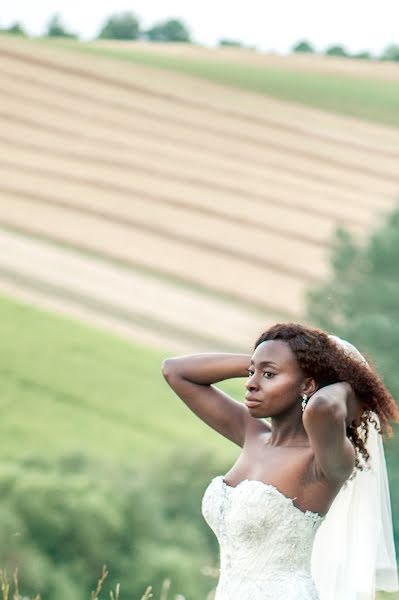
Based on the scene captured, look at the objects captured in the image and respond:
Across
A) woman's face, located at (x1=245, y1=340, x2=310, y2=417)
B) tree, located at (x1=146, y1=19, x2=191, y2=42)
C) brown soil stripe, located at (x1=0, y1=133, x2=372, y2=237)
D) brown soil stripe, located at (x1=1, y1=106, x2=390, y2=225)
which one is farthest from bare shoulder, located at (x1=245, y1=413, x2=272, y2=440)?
tree, located at (x1=146, y1=19, x2=191, y2=42)

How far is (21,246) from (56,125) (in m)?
2.27

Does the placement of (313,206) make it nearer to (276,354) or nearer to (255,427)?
(255,427)

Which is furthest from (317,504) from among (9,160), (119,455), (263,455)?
(9,160)

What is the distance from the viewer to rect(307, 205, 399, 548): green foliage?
13188 mm

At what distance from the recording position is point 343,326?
525 inches

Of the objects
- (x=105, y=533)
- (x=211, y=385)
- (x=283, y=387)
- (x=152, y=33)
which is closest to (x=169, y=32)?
(x=152, y=33)

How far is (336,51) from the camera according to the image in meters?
17.5

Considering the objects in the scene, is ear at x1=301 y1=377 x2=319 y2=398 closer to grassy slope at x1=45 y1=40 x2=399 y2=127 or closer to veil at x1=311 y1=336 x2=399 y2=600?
veil at x1=311 y1=336 x2=399 y2=600

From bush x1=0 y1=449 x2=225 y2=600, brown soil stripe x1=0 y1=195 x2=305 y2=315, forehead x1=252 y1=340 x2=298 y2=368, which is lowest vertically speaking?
bush x1=0 y1=449 x2=225 y2=600

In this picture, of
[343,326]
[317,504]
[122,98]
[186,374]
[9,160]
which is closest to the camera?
[317,504]

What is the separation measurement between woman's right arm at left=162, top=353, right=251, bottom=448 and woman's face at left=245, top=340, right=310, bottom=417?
22cm

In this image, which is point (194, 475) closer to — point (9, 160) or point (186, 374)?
point (9, 160)

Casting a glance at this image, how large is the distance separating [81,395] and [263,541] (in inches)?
507

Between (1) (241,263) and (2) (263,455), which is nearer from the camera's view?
(2) (263,455)
